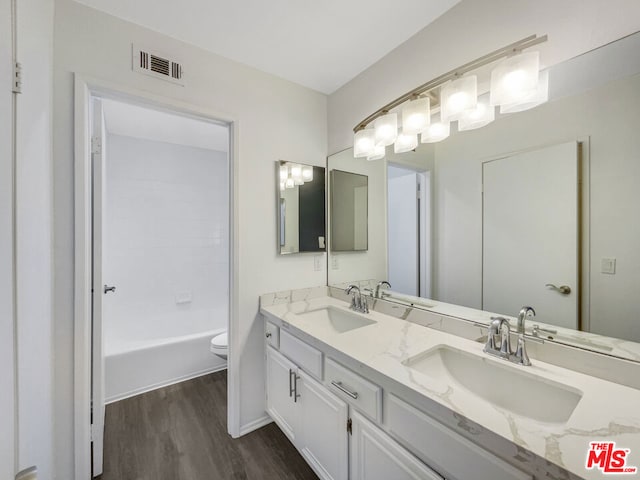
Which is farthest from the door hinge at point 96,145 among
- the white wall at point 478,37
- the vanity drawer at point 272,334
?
the white wall at point 478,37

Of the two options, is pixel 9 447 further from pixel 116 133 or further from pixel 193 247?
pixel 116 133

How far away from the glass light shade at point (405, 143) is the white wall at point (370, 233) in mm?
196

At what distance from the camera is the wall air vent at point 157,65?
1.40 m

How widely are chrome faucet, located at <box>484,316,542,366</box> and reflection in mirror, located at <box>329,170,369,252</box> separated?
1.00 meters

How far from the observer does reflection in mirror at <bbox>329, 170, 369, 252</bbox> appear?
76.6 inches

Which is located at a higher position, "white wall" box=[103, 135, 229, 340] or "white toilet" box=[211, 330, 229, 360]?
"white wall" box=[103, 135, 229, 340]

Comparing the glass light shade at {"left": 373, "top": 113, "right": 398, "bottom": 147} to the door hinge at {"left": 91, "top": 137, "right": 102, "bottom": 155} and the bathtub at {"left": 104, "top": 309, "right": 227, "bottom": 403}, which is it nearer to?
the door hinge at {"left": 91, "top": 137, "right": 102, "bottom": 155}

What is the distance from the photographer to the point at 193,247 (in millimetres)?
3176

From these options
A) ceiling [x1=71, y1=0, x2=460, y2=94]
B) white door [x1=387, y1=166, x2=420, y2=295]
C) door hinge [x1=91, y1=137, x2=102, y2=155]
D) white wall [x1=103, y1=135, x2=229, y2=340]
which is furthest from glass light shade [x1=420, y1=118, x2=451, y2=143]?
white wall [x1=103, y1=135, x2=229, y2=340]

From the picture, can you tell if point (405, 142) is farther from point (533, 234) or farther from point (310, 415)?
point (310, 415)

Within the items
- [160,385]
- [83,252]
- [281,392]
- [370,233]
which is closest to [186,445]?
[281,392]

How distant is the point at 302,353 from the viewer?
1396mm

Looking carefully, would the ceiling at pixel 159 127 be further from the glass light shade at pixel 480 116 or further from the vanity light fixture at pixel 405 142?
the glass light shade at pixel 480 116

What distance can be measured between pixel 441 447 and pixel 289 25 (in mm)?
Result: 1948
